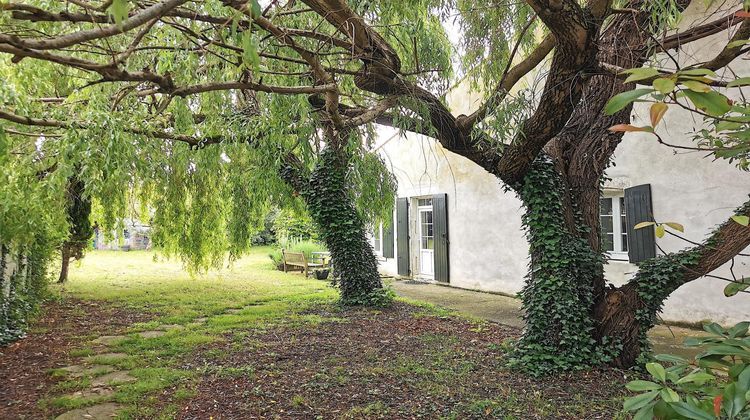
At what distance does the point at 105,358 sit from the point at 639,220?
6856 millimetres

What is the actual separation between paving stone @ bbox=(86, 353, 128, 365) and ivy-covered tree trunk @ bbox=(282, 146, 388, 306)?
3458 mm

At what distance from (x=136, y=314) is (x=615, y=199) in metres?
7.84

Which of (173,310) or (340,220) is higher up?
(340,220)

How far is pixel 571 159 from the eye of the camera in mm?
4605

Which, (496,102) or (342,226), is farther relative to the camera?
(342,226)

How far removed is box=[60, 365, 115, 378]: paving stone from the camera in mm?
4352

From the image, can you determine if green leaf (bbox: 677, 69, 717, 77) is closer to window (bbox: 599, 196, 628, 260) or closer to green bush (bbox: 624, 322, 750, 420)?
green bush (bbox: 624, 322, 750, 420)

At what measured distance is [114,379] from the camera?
4211 millimetres

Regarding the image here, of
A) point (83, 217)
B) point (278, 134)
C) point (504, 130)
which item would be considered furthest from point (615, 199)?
point (83, 217)

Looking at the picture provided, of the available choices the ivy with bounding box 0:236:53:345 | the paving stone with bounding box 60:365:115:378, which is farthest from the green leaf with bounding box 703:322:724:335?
the ivy with bounding box 0:236:53:345

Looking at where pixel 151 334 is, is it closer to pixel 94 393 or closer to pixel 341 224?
pixel 94 393

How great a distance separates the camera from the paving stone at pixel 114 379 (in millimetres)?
4090

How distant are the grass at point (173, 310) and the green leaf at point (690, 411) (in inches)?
137

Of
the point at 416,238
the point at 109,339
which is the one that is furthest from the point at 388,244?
the point at 109,339
